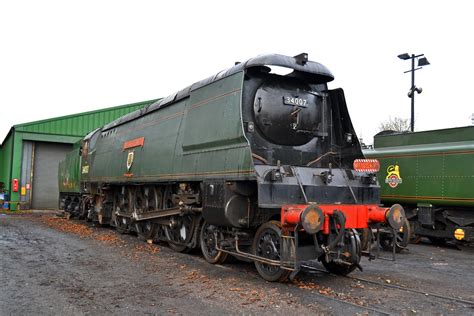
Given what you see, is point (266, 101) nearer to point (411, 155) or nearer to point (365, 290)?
point (365, 290)

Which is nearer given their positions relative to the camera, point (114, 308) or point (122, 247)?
point (114, 308)

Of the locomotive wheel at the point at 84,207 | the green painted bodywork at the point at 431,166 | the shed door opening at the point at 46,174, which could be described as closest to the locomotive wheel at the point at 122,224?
the locomotive wheel at the point at 84,207

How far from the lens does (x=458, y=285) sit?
6805 mm

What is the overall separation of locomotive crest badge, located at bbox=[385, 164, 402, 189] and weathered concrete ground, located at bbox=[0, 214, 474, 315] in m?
2.86

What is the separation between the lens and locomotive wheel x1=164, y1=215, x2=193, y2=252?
8.83m

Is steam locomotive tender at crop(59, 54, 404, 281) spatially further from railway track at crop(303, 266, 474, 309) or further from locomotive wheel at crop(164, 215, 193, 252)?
railway track at crop(303, 266, 474, 309)

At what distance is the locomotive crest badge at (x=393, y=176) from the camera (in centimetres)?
1203

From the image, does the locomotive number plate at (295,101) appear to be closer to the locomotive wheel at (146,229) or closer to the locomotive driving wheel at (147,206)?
the locomotive driving wheel at (147,206)

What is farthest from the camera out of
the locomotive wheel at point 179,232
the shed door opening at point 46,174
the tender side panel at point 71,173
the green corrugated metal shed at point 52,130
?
the shed door opening at point 46,174

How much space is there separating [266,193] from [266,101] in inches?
67.5

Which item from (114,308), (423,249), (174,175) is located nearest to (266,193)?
(114,308)

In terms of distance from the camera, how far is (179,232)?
9.21m

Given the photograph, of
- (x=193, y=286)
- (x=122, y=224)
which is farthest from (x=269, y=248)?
(x=122, y=224)

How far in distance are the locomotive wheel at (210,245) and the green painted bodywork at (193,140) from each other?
3.17 ft
